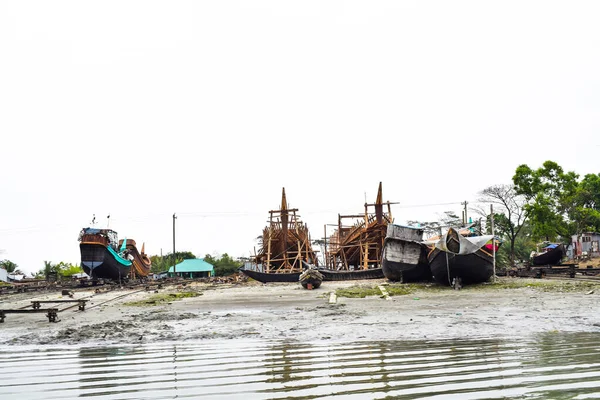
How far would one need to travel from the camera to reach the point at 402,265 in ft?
82.4

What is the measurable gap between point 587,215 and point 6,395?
4401cm

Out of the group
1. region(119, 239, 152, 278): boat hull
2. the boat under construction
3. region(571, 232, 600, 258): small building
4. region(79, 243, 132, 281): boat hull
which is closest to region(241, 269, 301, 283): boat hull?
the boat under construction

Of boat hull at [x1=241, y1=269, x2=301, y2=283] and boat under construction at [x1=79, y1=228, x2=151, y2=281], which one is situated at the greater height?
Answer: boat under construction at [x1=79, y1=228, x2=151, y2=281]

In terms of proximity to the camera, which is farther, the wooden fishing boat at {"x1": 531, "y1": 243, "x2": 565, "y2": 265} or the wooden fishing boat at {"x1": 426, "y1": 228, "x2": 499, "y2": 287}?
the wooden fishing boat at {"x1": 531, "y1": 243, "x2": 565, "y2": 265}

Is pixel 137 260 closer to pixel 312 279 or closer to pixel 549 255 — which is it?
pixel 312 279

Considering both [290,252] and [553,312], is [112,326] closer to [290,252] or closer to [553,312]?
[553,312]

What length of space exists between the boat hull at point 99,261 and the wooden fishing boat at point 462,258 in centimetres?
2768

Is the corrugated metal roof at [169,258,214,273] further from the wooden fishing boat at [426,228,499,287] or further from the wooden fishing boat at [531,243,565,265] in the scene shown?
the wooden fishing boat at [426,228,499,287]

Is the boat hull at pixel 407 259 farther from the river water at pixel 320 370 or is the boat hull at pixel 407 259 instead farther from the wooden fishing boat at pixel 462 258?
the river water at pixel 320 370

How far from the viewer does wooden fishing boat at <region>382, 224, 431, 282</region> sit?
24.8 m

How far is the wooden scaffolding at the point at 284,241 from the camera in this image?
4263 cm

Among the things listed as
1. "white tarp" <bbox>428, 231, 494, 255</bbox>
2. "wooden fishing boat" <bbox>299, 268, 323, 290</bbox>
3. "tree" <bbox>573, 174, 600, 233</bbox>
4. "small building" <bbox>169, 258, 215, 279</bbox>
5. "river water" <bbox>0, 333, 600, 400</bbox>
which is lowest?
"small building" <bbox>169, 258, 215, 279</bbox>

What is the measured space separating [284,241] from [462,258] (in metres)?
23.6

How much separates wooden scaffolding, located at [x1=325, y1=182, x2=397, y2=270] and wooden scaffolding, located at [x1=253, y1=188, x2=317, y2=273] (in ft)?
9.84
